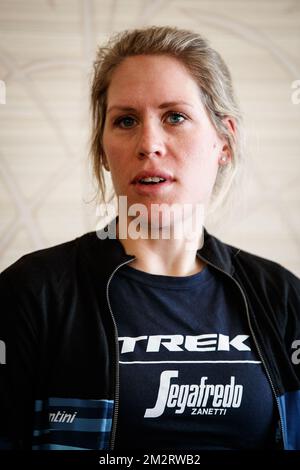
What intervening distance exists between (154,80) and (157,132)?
0.36 feet

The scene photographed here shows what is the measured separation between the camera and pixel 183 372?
0.90 m

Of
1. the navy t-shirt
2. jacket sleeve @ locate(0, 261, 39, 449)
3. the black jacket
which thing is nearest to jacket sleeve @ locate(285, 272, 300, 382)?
the black jacket

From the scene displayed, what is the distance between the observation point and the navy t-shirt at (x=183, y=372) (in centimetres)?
86

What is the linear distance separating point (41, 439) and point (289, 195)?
1214mm

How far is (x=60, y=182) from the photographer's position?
162cm

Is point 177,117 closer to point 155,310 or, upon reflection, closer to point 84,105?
point 155,310

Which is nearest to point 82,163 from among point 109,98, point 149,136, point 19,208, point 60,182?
point 60,182

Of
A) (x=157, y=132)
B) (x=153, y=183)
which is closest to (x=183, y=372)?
(x=153, y=183)

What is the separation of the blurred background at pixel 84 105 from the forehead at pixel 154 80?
61 centimetres

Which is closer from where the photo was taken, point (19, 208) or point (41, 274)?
point (41, 274)

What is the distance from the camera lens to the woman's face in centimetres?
96

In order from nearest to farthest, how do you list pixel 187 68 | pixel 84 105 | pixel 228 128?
1. pixel 187 68
2. pixel 228 128
3. pixel 84 105
